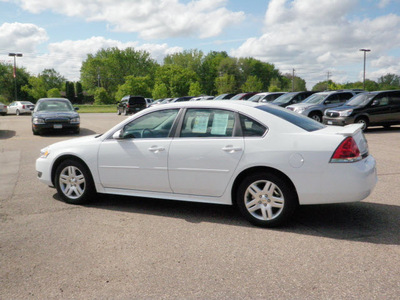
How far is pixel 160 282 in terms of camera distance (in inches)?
125

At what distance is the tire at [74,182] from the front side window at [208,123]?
5.26 ft

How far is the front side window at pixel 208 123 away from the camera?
15.5 ft

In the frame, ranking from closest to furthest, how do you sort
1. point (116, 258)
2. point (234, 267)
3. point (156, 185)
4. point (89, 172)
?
point (234, 267) < point (116, 258) < point (156, 185) < point (89, 172)

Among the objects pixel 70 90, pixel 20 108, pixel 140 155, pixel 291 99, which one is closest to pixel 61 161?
pixel 140 155

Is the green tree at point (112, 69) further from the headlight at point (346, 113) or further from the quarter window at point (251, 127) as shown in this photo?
the quarter window at point (251, 127)

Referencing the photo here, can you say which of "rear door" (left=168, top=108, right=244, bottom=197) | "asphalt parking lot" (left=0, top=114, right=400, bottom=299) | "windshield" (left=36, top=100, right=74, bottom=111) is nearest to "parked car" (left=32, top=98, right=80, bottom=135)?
"windshield" (left=36, top=100, right=74, bottom=111)

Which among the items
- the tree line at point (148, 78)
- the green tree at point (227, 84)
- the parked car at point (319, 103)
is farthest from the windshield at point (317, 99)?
the green tree at point (227, 84)

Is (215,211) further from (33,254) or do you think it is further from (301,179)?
(33,254)

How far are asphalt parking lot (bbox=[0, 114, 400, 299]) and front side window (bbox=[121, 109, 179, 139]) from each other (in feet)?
3.46

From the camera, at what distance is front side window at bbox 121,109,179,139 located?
5082mm

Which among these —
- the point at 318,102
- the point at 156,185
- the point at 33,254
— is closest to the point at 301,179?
the point at 156,185

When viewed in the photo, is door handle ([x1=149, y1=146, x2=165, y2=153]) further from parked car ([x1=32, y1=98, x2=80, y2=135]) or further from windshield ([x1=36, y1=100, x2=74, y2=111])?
windshield ([x1=36, y1=100, x2=74, y2=111])

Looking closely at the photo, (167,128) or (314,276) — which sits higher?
(167,128)

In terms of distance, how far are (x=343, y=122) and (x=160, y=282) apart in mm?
13817
